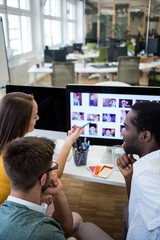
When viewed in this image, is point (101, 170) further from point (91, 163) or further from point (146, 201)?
point (146, 201)

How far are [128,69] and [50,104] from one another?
374cm

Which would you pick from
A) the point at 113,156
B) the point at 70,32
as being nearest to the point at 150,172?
the point at 113,156

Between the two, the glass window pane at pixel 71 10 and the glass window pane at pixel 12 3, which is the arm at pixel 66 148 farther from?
the glass window pane at pixel 71 10

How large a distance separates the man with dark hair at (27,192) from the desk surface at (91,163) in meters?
0.54

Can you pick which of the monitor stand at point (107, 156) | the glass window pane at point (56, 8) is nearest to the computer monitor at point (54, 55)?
the glass window pane at point (56, 8)

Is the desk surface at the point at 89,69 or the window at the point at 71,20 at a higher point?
the window at the point at 71,20

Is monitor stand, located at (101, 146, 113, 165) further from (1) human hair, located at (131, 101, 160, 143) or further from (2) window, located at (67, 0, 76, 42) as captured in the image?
(2) window, located at (67, 0, 76, 42)

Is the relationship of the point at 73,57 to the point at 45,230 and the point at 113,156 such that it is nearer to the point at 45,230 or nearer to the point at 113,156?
the point at 113,156

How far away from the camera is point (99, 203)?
238cm

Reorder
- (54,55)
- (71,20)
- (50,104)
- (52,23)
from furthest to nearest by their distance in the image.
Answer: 1. (71,20)
2. (52,23)
3. (54,55)
4. (50,104)

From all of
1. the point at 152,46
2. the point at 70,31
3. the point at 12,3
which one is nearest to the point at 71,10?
the point at 70,31

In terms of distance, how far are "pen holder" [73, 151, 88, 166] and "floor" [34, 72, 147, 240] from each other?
525mm

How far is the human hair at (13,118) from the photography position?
129 cm

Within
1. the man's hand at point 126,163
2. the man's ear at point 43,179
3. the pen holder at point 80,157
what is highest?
the man's ear at point 43,179
